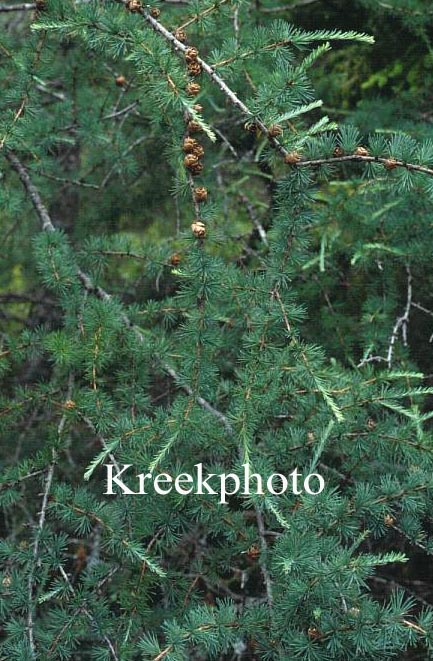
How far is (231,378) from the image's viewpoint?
6.87 ft

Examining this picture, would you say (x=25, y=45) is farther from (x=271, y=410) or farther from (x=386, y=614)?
(x=386, y=614)

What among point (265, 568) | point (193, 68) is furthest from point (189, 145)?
point (265, 568)

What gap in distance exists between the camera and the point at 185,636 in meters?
1.25

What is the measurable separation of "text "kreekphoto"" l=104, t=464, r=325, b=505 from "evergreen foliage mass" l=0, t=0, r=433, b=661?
18 millimetres

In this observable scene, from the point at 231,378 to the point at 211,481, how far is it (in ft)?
2.03

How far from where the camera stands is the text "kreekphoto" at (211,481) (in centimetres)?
144

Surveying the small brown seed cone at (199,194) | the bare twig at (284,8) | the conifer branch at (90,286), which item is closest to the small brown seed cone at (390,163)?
the small brown seed cone at (199,194)

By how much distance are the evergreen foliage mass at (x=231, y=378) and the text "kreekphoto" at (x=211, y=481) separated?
18mm

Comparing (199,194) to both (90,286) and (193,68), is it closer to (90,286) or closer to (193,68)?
(193,68)

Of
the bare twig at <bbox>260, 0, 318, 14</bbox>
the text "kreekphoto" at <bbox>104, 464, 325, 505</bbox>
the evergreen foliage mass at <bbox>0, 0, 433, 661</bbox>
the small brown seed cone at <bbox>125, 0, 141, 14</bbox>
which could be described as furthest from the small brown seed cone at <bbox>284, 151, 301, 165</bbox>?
the bare twig at <bbox>260, 0, 318, 14</bbox>

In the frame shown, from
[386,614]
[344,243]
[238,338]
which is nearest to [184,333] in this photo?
[238,338]

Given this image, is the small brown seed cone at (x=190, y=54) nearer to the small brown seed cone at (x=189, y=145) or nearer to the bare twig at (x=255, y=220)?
the small brown seed cone at (x=189, y=145)

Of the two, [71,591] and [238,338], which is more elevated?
[238,338]

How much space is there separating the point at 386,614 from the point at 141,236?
81.2 inches
